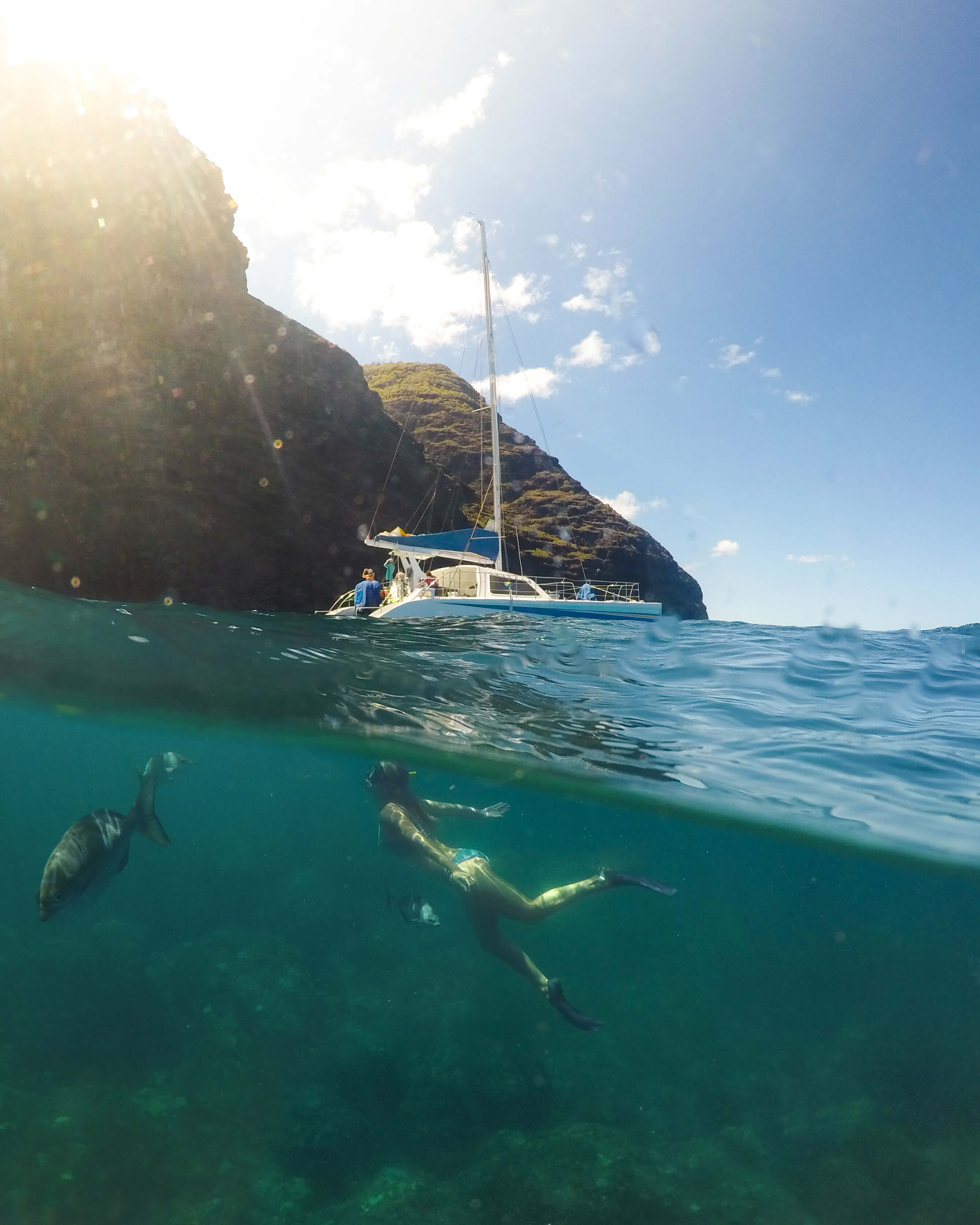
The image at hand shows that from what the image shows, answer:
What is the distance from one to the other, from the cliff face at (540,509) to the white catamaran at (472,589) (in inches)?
918

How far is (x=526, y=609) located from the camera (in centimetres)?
2155

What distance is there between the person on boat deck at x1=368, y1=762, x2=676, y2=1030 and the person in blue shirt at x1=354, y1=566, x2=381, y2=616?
1016 cm

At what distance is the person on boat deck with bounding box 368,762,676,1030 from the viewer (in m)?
9.02

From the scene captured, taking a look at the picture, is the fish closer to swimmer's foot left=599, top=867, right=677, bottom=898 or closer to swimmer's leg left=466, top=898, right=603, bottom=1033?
swimmer's leg left=466, top=898, right=603, bottom=1033

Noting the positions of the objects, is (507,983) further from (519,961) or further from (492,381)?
(492,381)

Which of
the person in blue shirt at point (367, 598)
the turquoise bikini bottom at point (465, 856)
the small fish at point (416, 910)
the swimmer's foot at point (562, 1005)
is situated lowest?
the swimmer's foot at point (562, 1005)

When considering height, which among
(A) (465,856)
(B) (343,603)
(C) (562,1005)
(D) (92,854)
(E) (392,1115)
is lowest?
(E) (392,1115)

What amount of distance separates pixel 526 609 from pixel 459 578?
3.61 meters

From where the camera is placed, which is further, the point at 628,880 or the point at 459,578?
the point at 459,578

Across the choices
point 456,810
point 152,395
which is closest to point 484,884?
point 456,810

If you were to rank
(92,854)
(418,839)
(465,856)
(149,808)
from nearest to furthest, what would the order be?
(92,854), (149,808), (465,856), (418,839)

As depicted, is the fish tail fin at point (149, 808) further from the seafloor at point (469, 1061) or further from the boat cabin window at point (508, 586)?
the boat cabin window at point (508, 586)

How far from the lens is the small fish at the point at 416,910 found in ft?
25.5

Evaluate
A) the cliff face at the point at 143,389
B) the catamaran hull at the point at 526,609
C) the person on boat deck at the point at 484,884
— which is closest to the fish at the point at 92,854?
the person on boat deck at the point at 484,884
